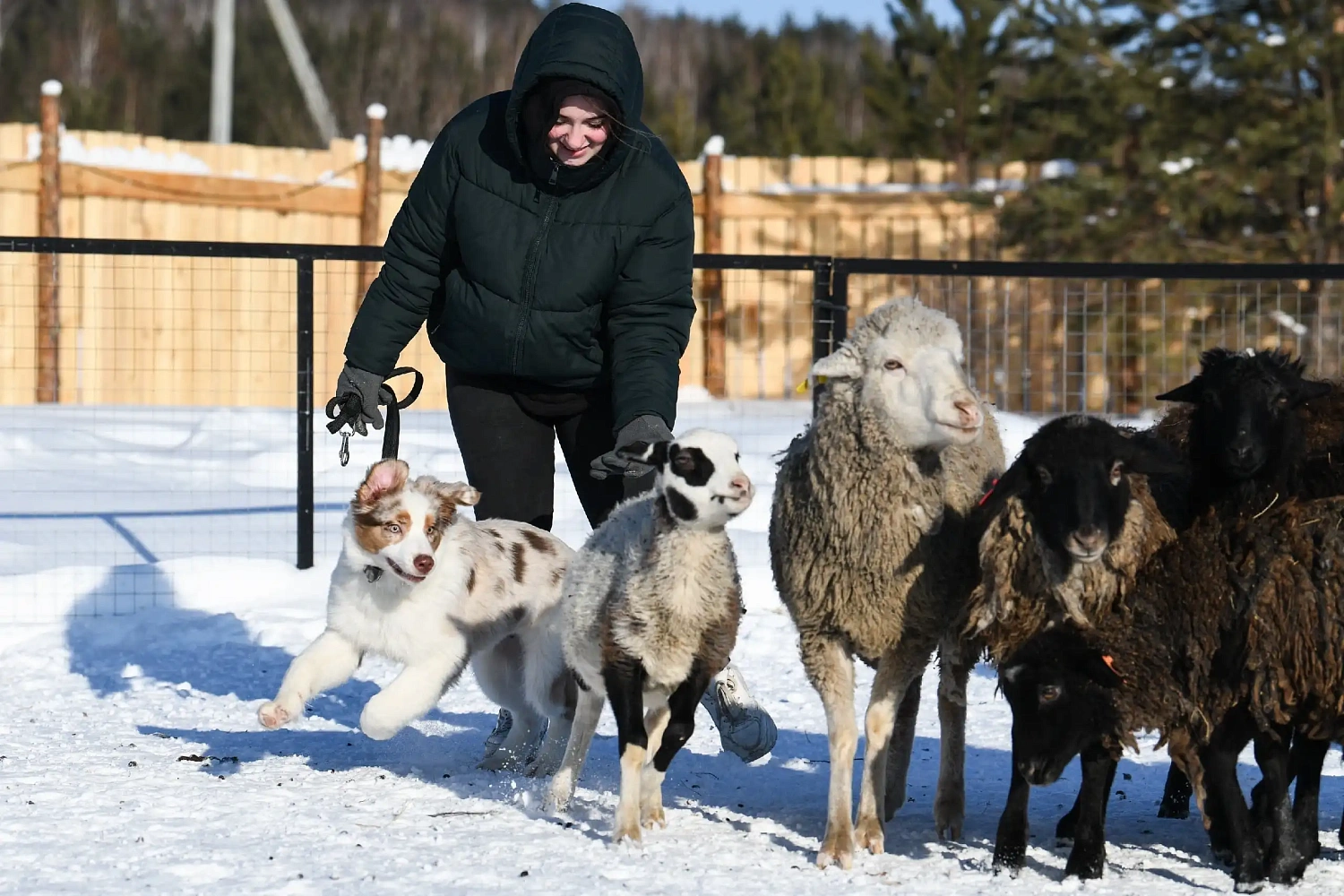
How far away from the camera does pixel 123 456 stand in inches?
509

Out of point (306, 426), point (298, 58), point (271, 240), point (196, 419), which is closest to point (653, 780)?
point (306, 426)

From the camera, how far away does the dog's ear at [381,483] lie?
566 cm

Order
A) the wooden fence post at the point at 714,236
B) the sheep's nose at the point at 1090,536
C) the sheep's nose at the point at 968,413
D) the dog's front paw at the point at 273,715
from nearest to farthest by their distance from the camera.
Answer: the sheep's nose at the point at 1090,536
the sheep's nose at the point at 968,413
the dog's front paw at the point at 273,715
the wooden fence post at the point at 714,236

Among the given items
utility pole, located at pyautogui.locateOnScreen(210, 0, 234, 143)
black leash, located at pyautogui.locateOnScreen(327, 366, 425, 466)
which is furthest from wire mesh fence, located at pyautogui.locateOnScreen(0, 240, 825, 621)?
utility pole, located at pyautogui.locateOnScreen(210, 0, 234, 143)

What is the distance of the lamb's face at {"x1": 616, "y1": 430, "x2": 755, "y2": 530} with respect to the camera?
4.71 meters

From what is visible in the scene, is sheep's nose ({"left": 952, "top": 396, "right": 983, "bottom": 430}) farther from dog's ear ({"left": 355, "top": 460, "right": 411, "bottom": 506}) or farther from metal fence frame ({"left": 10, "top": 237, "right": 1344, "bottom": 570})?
metal fence frame ({"left": 10, "top": 237, "right": 1344, "bottom": 570})

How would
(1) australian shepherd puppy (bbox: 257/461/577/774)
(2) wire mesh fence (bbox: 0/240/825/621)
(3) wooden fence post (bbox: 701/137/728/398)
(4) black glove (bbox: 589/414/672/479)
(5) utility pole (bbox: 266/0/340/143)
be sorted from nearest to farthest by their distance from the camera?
(4) black glove (bbox: 589/414/672/479) → (1) australian shepherd puppy (bbox: 257/461/577/774) → (2) wire mesh fence (bbox: 0/240/825/621) → (3) wooden fence post (bbox: 701/137/728/398) → (5) utility pole (bbox: 266/0/340/143)

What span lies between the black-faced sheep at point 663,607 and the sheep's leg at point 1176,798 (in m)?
1.60

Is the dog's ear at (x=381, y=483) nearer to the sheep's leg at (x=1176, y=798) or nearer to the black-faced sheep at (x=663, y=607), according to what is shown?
the black-faced sheep at (x=663, y=607)

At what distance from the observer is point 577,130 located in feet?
17.4

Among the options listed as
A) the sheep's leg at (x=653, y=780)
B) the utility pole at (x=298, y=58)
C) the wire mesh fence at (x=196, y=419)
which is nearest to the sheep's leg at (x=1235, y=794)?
the sheep's leg at (x=653, y=780)

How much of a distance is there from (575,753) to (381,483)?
1114 millimetres

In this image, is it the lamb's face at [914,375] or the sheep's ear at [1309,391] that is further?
the sheep's ear at [1309,391]

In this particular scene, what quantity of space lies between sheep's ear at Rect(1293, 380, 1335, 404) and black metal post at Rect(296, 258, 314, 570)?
5.79 meters
